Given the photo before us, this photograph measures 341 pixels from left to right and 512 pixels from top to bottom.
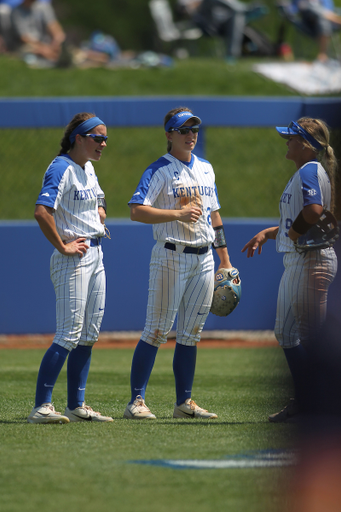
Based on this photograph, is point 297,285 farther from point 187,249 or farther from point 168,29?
point 168,29

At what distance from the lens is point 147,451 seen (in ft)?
11.2

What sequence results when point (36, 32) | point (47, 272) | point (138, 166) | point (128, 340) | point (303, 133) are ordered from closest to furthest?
point (303, 133)
point (47, 272)
point (128, 340)
point (138, 166)
point (36, 32)

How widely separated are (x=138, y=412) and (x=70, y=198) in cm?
138

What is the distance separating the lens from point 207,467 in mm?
3090

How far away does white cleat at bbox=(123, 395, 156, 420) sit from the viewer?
14.0ft

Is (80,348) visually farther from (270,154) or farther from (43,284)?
(270,154)

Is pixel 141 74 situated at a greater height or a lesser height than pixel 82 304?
greater

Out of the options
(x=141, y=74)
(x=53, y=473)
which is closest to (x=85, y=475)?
(x=53, y=473)

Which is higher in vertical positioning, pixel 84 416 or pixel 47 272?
pixel 47 272

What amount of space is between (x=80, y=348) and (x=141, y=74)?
41.9 feet

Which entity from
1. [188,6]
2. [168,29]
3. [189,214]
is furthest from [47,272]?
[168,29]

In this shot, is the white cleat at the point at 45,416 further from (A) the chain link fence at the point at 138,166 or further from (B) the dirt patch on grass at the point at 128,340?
(A) the chain link fence at the point at 138,166

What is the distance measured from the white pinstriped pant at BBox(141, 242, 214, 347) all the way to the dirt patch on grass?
A: 12.1 ft

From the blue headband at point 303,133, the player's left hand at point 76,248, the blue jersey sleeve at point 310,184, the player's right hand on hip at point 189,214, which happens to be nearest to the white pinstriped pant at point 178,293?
the player's right hand on hip at point 189,214
